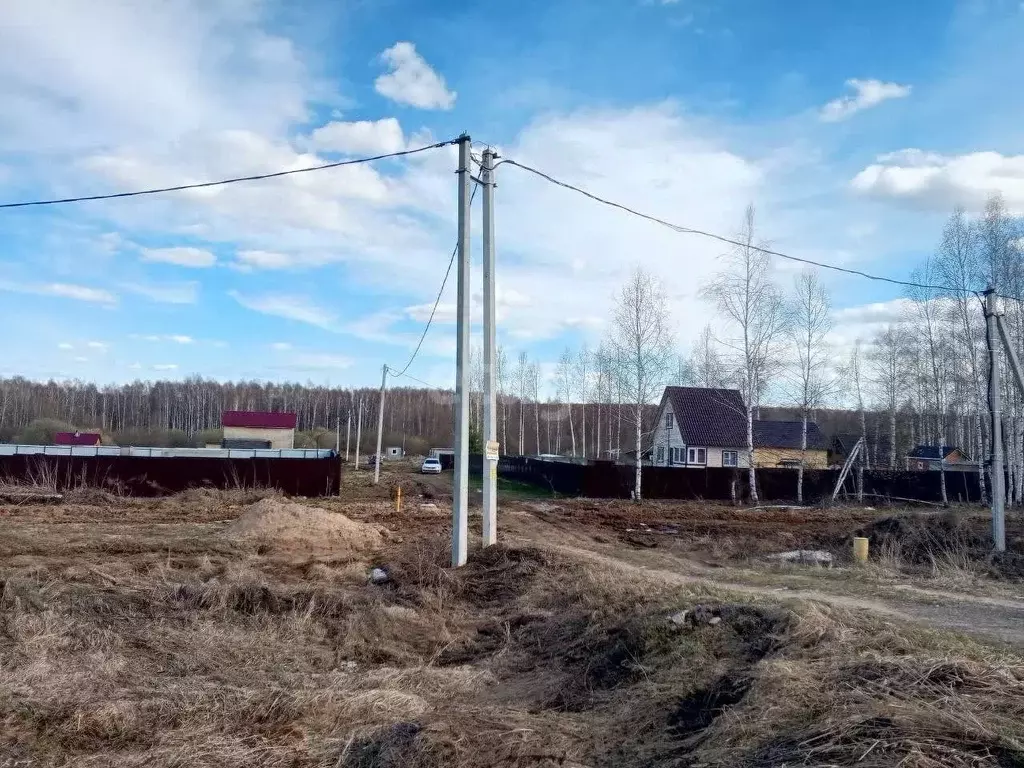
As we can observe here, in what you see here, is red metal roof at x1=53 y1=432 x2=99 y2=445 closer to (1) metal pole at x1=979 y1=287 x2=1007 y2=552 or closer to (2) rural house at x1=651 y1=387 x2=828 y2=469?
(2) rural house at x1=651 y1=387 x2=828 y2=469

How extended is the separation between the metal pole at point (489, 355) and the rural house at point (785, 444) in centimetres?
3096

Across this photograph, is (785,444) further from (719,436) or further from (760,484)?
(760,484)

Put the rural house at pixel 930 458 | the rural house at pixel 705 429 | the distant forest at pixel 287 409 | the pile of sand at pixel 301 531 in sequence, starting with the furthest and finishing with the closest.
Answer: the distant forest at pixel 287 409 → the rural house at pixel 930 458 → the rural house at pixel 705 429 → the pile of sand at pixel 301 531

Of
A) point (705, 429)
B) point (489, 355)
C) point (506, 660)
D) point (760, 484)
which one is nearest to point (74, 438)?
point (705, 429)

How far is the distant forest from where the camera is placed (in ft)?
247

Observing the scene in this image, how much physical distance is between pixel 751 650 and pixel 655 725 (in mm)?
1308

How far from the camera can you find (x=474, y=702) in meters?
6.08

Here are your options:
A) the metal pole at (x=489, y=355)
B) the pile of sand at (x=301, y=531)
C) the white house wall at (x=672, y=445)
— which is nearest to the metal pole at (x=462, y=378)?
the metal pole at (x=489, y=355)

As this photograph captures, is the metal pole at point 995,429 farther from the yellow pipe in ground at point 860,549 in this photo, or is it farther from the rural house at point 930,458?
the rural house at point 930,458

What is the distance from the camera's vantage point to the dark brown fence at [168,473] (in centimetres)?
2714

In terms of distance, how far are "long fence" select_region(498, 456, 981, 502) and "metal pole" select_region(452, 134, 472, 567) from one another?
19856 mm

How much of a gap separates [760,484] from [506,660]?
84.2 ft

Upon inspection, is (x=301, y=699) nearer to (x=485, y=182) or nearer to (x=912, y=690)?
(x=912, y=690)

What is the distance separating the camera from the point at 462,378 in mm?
11414
